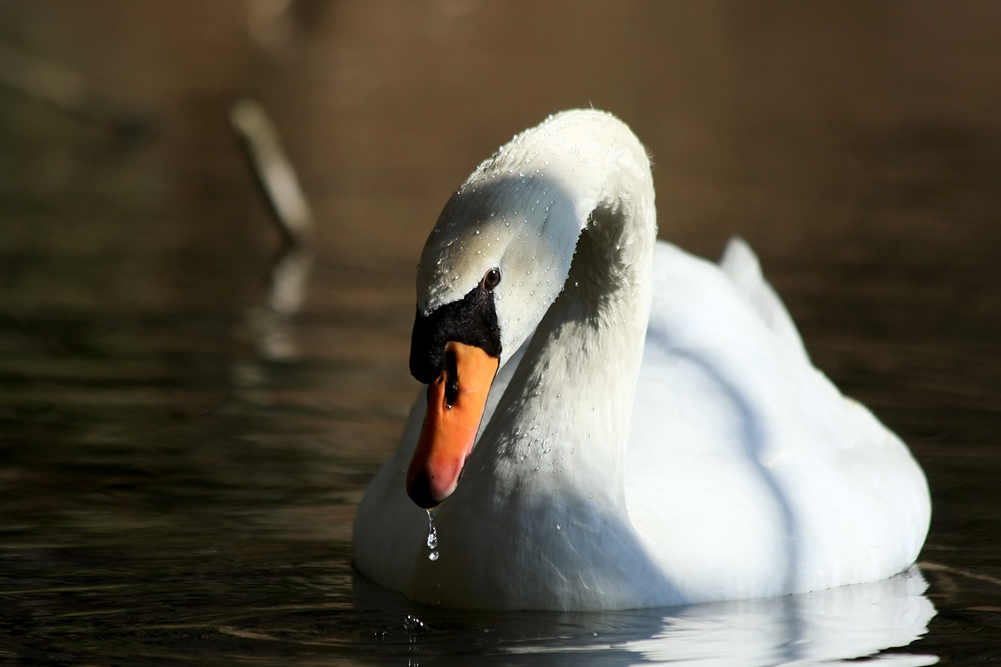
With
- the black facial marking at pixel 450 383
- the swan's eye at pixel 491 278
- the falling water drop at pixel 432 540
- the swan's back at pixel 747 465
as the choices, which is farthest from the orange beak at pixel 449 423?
the swan's back at pixel 747 465

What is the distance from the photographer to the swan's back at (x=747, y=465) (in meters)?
→ 4.84

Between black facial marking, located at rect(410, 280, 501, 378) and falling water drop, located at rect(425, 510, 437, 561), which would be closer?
black facial marking, located at rect(410, 280, 501, 378)

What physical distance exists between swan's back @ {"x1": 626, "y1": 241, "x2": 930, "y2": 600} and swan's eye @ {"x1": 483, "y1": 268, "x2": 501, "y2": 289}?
108 cm

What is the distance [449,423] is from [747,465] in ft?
5.28

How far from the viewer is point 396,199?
14758 mm

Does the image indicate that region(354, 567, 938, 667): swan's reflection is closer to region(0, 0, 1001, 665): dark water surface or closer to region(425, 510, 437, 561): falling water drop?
region(0, 0, 1001, 665): dark water surface

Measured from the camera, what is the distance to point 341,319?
385 inches

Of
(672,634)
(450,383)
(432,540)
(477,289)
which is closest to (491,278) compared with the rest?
(477,289)

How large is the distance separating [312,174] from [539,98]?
21.8 ft

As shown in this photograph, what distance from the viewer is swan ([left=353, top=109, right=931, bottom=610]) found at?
390 centimetres

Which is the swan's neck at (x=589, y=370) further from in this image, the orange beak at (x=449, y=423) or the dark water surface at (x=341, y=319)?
the orange beak at (x=449, y=423)

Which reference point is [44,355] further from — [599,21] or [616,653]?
[599,21]

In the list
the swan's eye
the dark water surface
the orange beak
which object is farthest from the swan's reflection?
the swan's eye

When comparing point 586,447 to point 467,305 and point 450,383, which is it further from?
point 467,305
